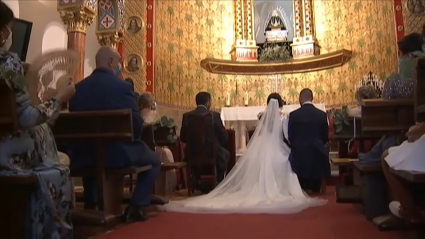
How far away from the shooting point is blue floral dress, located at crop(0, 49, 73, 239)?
2158mm

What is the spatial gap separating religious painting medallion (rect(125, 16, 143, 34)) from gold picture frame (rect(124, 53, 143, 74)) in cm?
59

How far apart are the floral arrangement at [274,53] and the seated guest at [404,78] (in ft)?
26.5

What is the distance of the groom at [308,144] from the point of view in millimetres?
5609

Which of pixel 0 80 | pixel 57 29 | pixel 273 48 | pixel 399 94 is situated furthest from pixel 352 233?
pixel 273 48

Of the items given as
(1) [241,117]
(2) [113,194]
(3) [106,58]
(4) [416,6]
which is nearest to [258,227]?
(2) [113,194]

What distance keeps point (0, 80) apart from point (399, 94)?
2.68m

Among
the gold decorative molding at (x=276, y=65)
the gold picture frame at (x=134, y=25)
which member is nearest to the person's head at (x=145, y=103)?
the gold picture frame at (x=134, y=25)

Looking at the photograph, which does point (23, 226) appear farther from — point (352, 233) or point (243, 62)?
point (243, 62)

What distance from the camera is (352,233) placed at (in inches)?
109

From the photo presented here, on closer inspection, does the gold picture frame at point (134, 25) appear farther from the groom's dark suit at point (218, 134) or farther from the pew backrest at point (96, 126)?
the pew backrest at point (96, 126)

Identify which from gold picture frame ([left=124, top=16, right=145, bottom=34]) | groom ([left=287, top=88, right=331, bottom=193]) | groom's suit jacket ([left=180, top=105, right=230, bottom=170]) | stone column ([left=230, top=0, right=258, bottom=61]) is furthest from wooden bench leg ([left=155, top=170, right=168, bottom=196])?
stone column ([left=230, top=0, right=258, bottom=61])

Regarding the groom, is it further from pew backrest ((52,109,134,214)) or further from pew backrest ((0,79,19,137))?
pew backrest ((0,79,19,137))

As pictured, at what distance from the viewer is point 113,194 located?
334 centimetres

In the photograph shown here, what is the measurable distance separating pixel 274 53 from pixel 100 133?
8.91 m
